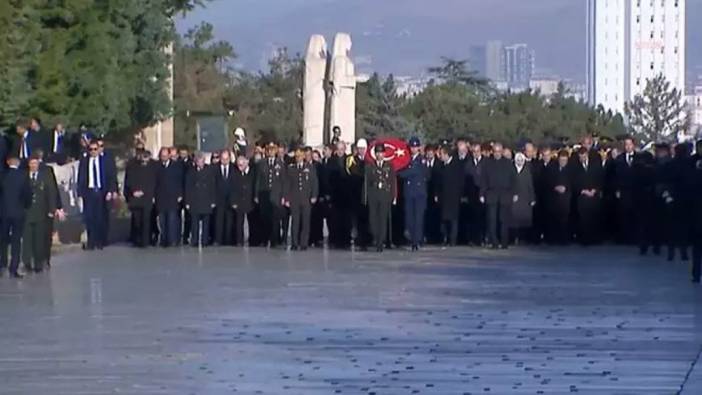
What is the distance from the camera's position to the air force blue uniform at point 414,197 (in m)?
34.5

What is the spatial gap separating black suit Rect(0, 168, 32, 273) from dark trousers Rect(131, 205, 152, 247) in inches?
301

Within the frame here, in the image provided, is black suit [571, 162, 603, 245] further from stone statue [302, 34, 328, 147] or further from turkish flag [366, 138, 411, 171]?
stone statue [302, 34, 328, 147]

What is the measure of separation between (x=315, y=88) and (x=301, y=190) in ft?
39.8

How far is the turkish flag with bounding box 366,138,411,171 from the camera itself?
112 ft

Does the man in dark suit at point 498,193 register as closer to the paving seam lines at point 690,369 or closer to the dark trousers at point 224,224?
the dark trousers at point 224,224

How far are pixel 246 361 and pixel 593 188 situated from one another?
18470 millimetres

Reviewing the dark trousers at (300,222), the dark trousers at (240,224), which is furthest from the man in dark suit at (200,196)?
the dark trousers at (300,222)

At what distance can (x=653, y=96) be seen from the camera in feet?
464

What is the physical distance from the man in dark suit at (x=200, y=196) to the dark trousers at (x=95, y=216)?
5.09 ft

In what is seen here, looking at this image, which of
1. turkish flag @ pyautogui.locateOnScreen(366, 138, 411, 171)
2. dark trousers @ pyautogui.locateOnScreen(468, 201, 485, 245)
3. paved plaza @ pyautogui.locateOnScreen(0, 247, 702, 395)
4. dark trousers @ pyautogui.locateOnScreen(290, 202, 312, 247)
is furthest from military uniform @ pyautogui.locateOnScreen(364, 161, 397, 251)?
paved plaza @ pyautogui.locateOnScreen(0, 247, 702, 395)

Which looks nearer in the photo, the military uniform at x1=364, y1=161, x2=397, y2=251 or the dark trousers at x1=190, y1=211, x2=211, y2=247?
the military uniform at x1=364, y1=161, x2=397, y2=251

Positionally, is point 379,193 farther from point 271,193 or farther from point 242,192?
point 242,192

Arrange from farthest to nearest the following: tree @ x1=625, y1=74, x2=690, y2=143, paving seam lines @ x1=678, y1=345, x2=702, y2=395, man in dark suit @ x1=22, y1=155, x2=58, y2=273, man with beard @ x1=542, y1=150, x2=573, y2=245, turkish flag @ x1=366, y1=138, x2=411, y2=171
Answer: tree @ x1=625, y1=74, x2=690, y2=143 → man with beard @ x1=542, y1=150, x2=573, y2=245 → turkish flag @ x1=366, y1=138, x2=411, y2=171 → man in dark suit @ x1=22, y1=155, x2=58, y2=273 → paving seam lines @ x1=678, y1=345, x2=702, y2=395

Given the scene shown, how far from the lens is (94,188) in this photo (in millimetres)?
34406
